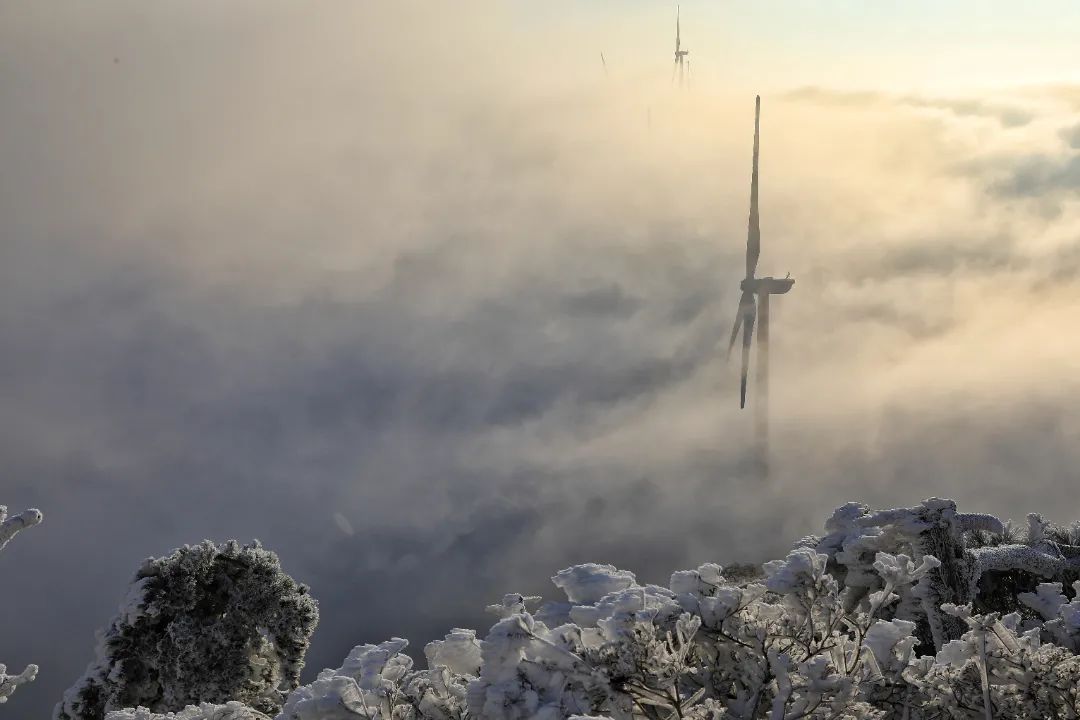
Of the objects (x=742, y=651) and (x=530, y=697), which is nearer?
(x=530, y=697)

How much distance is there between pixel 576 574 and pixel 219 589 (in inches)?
1159

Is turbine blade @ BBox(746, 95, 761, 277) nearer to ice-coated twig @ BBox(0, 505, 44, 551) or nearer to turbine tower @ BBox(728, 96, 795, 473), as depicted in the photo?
turbine tower @ BBox(728, 96, 795, 473)

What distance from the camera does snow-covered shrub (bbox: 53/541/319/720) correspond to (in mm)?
37219

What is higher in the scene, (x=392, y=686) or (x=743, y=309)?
(x=743, y=309)

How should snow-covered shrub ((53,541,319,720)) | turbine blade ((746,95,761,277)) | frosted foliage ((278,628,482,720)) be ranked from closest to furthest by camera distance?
frosted foliage ((278,628,482,720)), snow-covered shrub ((53,541,319,720)), turbine blade ((746,95,761,277))

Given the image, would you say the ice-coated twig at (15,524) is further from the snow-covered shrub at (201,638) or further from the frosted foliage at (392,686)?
the snow-covered shrub at (201,638)

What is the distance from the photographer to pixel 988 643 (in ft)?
51.1

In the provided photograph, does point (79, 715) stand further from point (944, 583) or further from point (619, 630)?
point (619, 630)

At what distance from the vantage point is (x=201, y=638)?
37.9 metres

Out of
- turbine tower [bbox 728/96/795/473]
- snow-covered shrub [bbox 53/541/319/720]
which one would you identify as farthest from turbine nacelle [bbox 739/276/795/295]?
snow-covered shrub [bbox 53/541/319/720]

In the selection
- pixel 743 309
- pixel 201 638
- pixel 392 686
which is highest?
pixel 743 309

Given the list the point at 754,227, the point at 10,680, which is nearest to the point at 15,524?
the point at 10,680

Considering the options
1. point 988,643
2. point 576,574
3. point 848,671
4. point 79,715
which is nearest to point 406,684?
point 576,574

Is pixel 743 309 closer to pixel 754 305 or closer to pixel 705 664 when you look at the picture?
pixel 754 305
